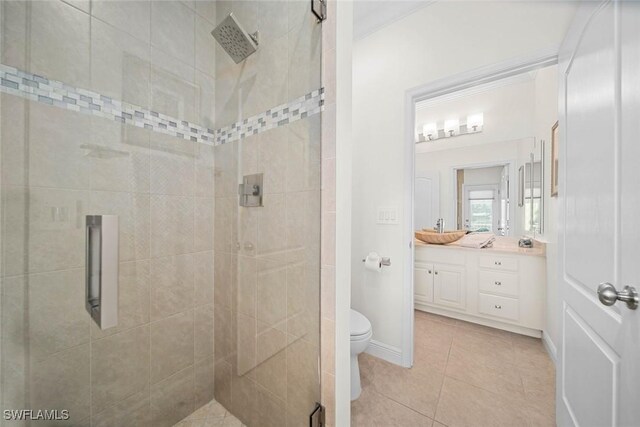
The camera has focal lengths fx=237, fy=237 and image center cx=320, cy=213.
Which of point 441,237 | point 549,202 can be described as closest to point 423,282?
point 441,237

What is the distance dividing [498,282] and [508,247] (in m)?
0.43

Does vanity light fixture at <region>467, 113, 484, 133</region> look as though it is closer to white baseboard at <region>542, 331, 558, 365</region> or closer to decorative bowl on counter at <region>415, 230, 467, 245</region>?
decorative bowl on counter at <region>415, 230, 467, 245</region>

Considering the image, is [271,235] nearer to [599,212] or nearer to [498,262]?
[599,212]

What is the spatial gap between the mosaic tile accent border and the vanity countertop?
2277mm

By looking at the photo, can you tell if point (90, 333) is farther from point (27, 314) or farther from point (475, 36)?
point (475, 36)

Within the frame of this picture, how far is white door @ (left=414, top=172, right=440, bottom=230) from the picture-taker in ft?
10.9

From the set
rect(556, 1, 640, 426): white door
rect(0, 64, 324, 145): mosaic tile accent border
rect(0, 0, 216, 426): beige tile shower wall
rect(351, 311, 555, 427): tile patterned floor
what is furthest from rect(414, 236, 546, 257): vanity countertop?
rect(0, 0, 216, 426): beige tile shower wall

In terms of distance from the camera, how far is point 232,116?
3.80 ft

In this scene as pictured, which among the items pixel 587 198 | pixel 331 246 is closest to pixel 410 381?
pixel 331 246

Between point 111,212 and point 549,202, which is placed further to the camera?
point 549,202

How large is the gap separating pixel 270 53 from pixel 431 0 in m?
1.54

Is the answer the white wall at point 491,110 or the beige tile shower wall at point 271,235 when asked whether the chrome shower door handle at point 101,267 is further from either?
the white wall at point 491,110

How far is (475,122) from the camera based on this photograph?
2996 millimetres

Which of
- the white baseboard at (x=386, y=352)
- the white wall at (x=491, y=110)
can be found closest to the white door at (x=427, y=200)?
the white wall at (x=491, y=110)
